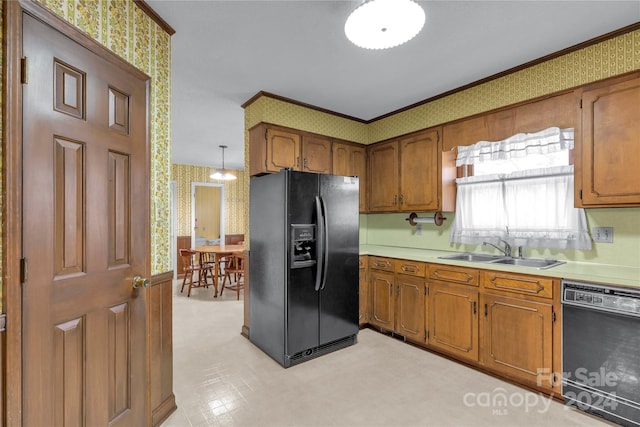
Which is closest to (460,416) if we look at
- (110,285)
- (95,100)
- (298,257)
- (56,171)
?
(298,257)

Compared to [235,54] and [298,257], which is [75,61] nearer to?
[235,54]

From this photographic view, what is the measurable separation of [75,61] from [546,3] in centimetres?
260

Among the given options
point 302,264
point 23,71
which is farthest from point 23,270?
point 302,264

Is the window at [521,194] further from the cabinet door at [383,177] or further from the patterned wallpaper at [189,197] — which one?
the patterned wallpaper at [189,197]

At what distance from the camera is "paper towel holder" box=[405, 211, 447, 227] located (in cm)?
349

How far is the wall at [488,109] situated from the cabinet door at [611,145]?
17cm

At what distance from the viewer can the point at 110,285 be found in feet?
5.24

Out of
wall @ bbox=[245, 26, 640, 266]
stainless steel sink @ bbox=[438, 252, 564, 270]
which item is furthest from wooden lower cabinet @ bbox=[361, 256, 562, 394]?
wall @ bbox=[245, 26, 640, 266]

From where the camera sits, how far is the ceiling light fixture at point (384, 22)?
1663mm

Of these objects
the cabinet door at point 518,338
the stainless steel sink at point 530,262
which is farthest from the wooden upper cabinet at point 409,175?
the cabinet door at point 518,338

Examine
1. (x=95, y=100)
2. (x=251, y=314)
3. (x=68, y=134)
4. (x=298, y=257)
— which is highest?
(x=95, y=100)

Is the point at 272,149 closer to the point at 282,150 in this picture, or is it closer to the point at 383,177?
the point at 282,150

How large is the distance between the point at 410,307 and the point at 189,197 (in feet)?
19.0

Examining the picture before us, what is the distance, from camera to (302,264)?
9.07ft
